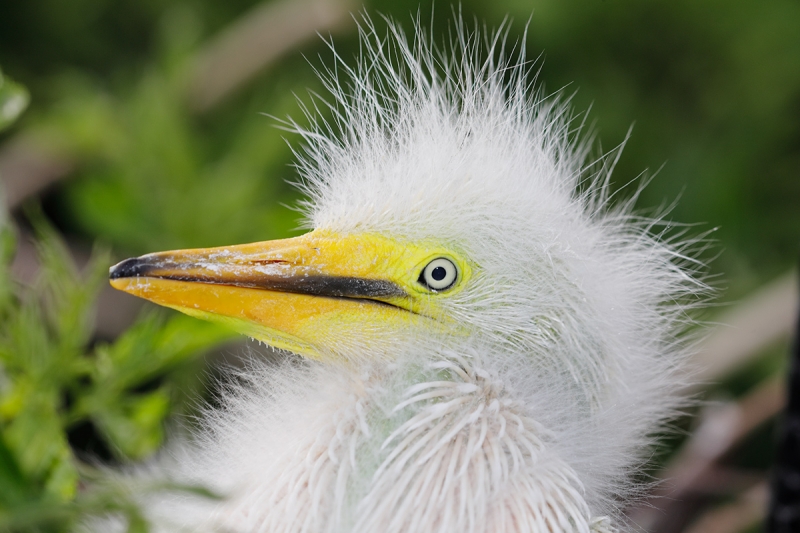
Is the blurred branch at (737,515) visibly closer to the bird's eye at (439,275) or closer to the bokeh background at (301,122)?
the bokeh background at (301,122)

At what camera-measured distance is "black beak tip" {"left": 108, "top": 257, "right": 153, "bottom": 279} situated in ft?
2.81

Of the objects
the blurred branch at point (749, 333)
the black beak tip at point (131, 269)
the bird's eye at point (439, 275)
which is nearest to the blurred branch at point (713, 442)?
the blurred branch at point (749, 333)

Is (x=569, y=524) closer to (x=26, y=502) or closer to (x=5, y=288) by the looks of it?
(x=26, y=502)

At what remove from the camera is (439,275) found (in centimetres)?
93

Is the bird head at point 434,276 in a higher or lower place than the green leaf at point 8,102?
higher

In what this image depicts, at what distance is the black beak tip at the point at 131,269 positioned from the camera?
0.86 meters

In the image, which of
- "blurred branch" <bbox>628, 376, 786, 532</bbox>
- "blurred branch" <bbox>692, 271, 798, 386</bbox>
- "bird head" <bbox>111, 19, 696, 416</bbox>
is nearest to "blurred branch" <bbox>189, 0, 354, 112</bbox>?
"blurred branch" <bbox>692, 271, 798, 386</bbox>

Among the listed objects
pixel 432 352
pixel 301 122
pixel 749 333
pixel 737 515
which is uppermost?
pixel 749 333

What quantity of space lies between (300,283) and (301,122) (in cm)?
139

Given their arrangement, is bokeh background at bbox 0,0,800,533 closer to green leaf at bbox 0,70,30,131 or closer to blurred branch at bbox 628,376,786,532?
blurred branch at bbox 628,376,786,532

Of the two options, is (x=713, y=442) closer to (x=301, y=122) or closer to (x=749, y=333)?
(x=749, y=333)

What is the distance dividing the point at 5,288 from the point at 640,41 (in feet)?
7.24

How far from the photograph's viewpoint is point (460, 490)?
82 cm

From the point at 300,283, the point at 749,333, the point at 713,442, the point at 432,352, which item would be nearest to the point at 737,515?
the point at 713,442
